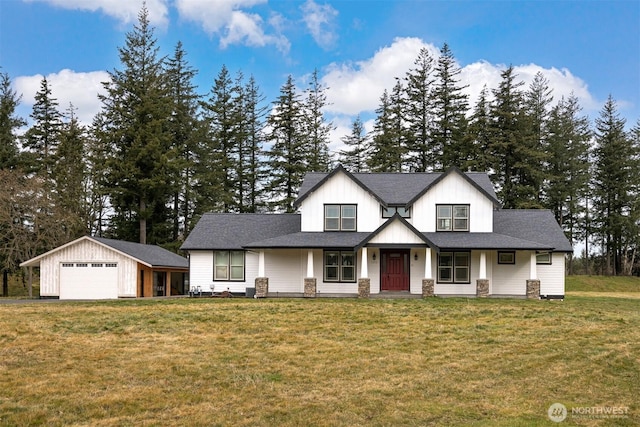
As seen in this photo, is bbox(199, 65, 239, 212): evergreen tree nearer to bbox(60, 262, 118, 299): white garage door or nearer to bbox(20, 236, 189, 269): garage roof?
bbox(20, 236, 189, 269): garage roof

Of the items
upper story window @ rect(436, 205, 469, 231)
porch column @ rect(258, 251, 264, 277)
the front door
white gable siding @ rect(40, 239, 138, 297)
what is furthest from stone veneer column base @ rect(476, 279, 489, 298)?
white gable siding @ rect(40, 239, 138, 297)

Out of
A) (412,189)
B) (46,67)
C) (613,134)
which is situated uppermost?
(46,67)

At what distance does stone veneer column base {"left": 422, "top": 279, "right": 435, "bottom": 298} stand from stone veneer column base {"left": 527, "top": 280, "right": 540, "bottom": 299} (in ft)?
15.4

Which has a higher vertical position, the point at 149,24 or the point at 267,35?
the point at 149,24

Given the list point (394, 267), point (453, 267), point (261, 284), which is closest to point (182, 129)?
point (261, 284)

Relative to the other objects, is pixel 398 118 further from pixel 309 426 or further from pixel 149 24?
pixel 309 426

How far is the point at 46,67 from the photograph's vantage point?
4762 centimetres

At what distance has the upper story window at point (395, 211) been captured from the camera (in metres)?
29.1

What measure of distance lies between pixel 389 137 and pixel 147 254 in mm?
22738

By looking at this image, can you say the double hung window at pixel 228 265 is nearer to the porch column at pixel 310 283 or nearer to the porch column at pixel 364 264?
the porch column at pixel 310 283

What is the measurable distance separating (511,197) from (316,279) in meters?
24.6

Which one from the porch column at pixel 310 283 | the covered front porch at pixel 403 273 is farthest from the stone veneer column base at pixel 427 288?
the porch column at pixel 310 283

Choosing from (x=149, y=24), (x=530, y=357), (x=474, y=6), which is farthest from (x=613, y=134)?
(x=530, y=357)

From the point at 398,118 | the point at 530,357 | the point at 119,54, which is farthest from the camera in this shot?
the point at 398,118
